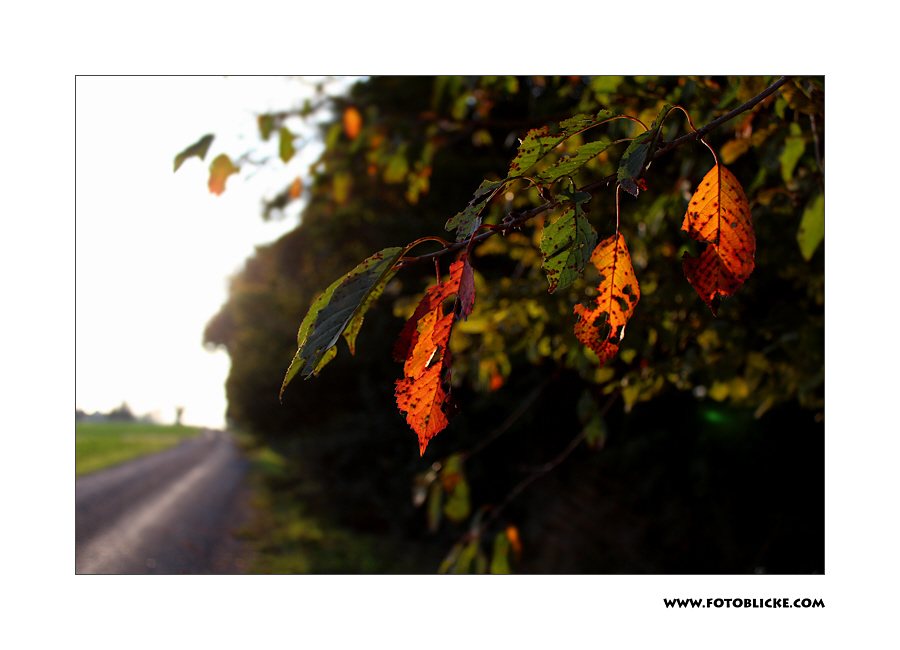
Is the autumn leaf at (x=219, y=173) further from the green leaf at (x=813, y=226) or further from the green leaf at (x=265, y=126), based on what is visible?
the green leaf at (x=813, y=226)

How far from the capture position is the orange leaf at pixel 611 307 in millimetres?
449

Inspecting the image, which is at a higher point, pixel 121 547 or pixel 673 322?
pixel 673 322

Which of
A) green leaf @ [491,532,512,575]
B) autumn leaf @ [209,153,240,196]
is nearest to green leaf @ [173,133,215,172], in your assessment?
autumn leaf @ [209,153,240,196]

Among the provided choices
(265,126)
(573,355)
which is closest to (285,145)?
(265,126)

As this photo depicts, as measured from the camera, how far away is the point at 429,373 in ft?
1.40

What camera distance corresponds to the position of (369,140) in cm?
193

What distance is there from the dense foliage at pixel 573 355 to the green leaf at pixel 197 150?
0.11 metres

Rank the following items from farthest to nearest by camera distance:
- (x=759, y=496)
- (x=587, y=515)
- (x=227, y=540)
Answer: (x=227, y=540), (x=587, y=515), (x=759, y=496)

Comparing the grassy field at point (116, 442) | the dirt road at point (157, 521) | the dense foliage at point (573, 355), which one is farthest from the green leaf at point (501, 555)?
the dirt road at point (157, 521)

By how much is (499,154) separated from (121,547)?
5.15 m

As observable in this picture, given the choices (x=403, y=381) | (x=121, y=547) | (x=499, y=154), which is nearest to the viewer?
(x=403, y=381)

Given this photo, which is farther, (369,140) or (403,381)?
(369,140)

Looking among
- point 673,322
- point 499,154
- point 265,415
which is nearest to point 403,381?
point 673,322

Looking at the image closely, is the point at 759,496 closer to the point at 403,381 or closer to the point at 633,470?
the point at 633,470
